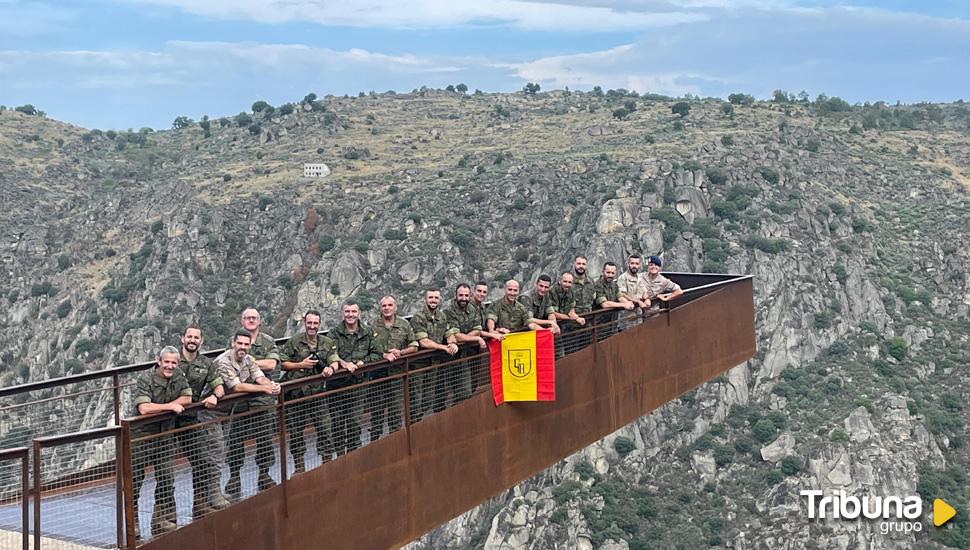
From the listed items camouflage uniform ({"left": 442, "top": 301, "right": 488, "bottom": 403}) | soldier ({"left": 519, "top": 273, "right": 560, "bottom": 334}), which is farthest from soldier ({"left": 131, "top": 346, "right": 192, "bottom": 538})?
soldier ({"left": 519, "top": 273, "right": 560, "bottom": 334})

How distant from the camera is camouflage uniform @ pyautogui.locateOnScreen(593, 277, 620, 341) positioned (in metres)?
13.7

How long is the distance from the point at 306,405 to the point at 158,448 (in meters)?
1.80

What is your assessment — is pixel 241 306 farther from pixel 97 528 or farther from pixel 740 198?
pixel 97 528

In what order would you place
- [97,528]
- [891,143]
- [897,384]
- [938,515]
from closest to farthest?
[97,528] < [938,515] < [897,384] < [891,143]

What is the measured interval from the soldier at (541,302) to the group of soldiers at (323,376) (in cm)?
1

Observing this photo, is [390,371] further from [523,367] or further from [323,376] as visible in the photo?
[523,367]

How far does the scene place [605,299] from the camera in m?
13.8

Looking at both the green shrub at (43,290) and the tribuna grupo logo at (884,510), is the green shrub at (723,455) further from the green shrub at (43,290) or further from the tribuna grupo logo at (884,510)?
the green shrub at (43,290)

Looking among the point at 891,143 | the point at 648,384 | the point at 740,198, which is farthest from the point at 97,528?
the point at 891,143

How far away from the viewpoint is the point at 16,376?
76.2 m

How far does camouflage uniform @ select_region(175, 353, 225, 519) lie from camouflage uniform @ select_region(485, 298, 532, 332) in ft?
13.9

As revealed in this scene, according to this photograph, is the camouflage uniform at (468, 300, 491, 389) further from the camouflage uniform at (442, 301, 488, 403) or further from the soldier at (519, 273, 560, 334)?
the soldier at (519, 273, 560, 334)

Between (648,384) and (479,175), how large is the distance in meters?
71.6

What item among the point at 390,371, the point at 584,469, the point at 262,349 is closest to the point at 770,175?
the point at 584,469
